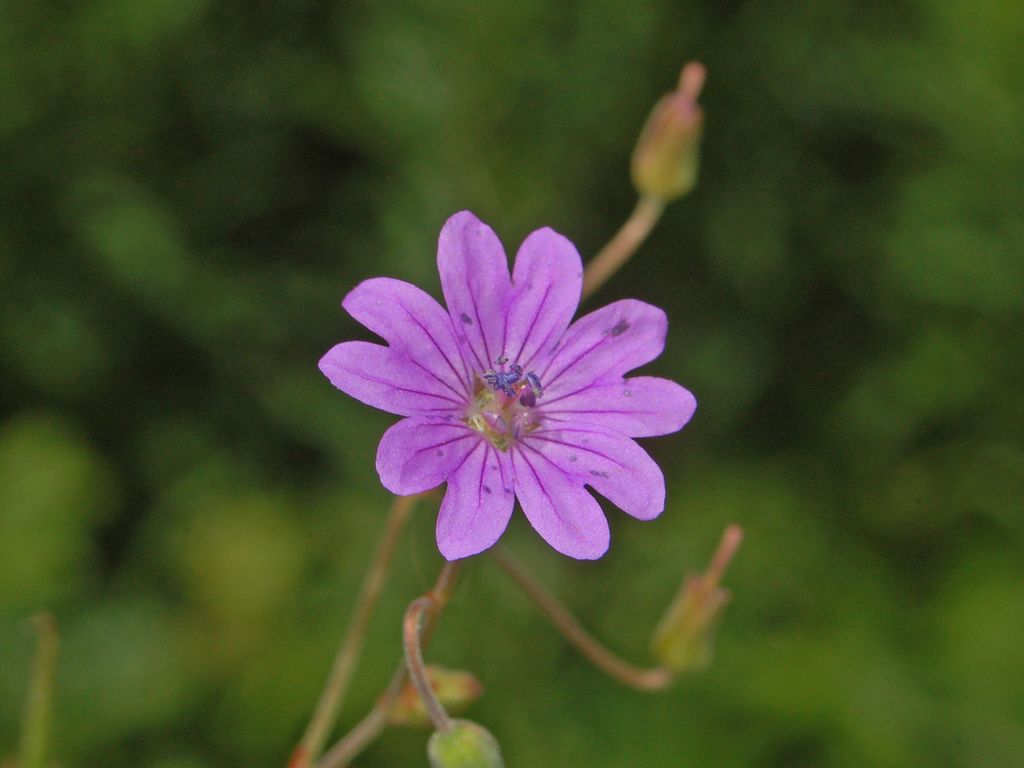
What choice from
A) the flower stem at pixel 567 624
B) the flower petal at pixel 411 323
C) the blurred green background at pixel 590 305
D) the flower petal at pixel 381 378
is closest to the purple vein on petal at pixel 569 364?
the flower petal at pixel 411 323

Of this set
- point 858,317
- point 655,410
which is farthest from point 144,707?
point 858,317

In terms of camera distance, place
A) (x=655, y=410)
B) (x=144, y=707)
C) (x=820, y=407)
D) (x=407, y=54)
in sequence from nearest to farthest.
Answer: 1. (x=655, y=410)
2. (x=144, y=707)
3. (x=407, y=54)
4. (x=820, y=407)

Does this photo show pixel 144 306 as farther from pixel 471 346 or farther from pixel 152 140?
pixel 471 346

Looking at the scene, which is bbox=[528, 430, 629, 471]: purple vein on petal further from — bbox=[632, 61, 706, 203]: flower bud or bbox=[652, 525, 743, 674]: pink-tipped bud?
bbox=[632, 61, 706, 203]: flower bud

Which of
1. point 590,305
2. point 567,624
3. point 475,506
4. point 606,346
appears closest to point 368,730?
point 567,624

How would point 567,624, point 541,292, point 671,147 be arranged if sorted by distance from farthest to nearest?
point 671,147 → point 567,624 → point 541,292

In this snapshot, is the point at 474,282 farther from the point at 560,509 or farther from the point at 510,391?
the point at 560,509
